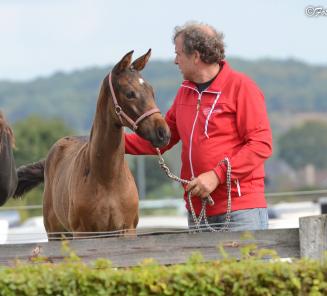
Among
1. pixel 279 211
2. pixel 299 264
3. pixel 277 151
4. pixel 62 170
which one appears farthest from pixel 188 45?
pixel 277 151

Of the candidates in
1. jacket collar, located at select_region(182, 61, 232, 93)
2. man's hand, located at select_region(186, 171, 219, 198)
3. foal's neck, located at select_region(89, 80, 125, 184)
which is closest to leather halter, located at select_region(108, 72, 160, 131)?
foal's neck, located at select_region(89, 80, 125, 184)

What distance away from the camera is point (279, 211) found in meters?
33.5

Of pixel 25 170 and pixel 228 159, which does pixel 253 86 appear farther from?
pixel 25 170

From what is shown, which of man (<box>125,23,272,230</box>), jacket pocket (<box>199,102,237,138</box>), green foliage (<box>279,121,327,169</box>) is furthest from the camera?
green foliage (<box>279,121,327,169</box>)

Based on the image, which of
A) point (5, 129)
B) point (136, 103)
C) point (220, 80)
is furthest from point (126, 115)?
point (5, 129)

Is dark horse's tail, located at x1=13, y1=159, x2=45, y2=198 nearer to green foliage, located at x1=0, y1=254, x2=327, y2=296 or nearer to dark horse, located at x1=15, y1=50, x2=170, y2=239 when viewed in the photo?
dark horse, located at x1=15, y1=50, x2=170, y2=239

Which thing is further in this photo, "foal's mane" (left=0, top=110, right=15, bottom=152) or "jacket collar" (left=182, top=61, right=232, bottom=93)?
"foal's mane" (left=0, top=110, right=15, bottom=152)

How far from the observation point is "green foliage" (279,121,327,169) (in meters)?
144

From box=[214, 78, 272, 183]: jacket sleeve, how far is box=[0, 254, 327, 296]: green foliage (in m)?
1.46

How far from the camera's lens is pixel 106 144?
8.32m

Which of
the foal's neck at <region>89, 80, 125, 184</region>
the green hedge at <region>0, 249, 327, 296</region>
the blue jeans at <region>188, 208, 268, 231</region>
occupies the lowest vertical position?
the green hedge at <region>0, 249, 327, 296</region>

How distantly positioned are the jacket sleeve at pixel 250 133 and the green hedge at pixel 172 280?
146 cm

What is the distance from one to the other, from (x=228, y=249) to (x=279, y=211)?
27694 millimetres

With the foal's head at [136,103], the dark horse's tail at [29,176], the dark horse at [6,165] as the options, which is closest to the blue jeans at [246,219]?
the foal's head at [136,103]
